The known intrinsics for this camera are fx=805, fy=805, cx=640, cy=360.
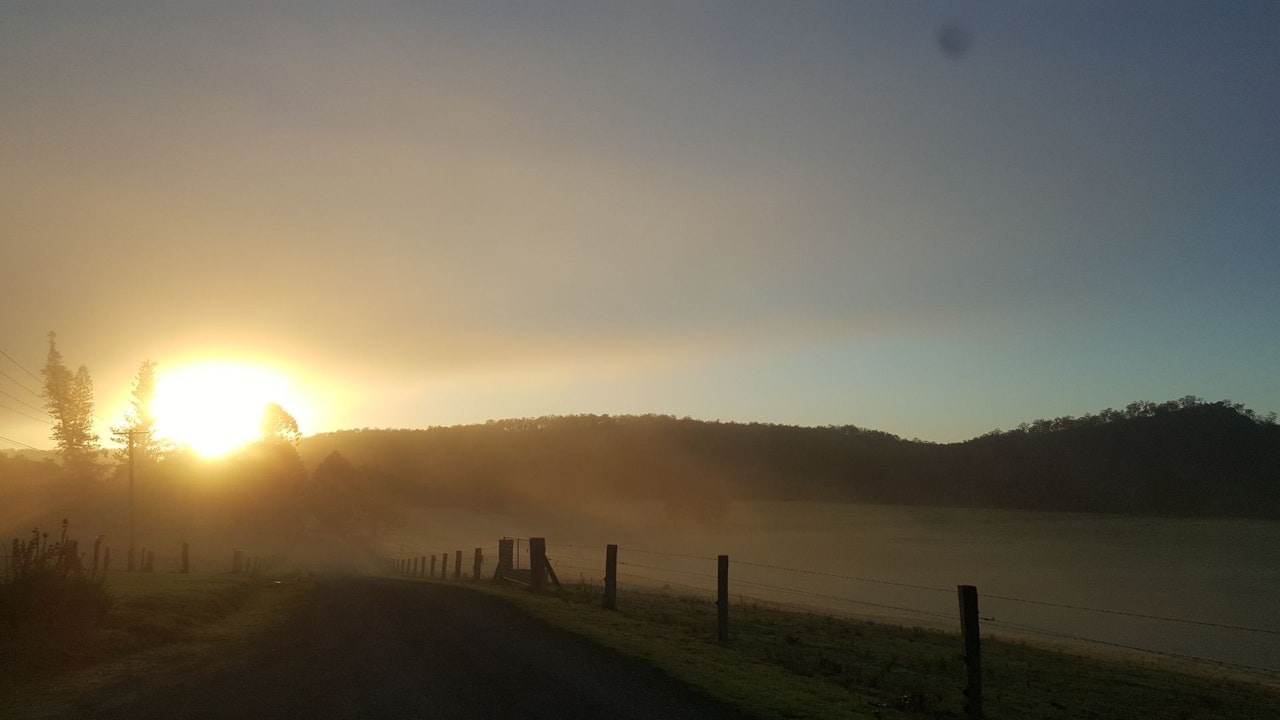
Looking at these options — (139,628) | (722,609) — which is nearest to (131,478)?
(139,628)

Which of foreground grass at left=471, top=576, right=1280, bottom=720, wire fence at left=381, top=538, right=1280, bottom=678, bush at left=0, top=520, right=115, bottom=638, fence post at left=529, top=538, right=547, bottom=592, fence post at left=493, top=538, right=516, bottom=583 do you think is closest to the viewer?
foreground grass at left=471, top=576, right=1280, bottom=720

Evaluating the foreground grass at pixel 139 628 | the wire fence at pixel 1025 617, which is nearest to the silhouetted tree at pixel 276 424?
the wire fence at pixel 1025 617

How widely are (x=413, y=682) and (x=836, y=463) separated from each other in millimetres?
129621

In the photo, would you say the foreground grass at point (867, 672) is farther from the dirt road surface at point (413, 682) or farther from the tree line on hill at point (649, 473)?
the tree line on hill at point (649, 473)

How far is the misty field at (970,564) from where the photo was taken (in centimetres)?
3356

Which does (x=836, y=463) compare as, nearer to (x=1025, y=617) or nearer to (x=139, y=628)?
(x=1025, y=617)

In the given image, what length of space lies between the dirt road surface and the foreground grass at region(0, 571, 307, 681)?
1392 mm

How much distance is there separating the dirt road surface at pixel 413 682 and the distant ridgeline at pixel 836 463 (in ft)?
310

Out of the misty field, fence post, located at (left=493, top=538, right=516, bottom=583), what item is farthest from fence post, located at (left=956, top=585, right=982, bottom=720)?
fence post, located at (left=493, top=538, right=516, bottom=583)

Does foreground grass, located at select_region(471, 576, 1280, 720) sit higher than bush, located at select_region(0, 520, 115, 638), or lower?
lower

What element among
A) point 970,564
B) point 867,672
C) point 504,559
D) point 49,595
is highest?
point 49,595

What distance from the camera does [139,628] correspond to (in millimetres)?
12914

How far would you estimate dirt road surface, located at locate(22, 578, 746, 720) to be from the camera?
319 inches

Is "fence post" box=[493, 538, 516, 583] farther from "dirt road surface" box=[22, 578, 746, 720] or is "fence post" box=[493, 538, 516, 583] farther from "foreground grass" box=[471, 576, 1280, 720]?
"dirt road surface" box=[22, 578, 746, 720]
